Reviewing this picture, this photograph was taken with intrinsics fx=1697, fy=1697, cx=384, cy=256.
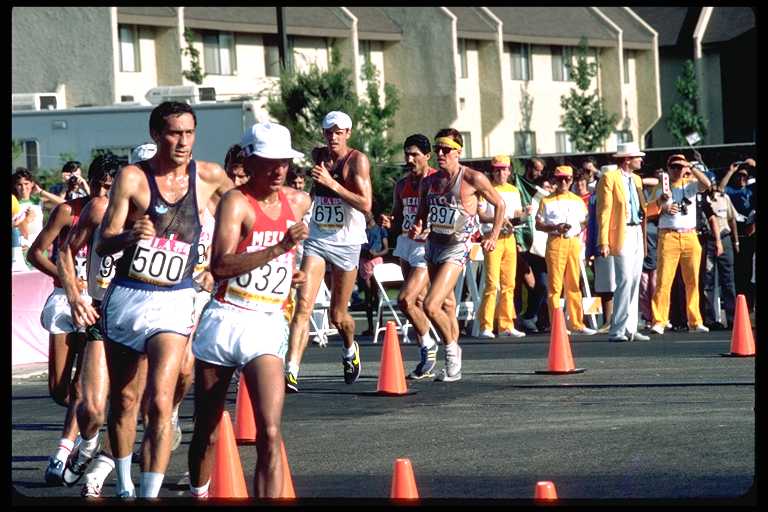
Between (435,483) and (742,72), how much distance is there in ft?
196

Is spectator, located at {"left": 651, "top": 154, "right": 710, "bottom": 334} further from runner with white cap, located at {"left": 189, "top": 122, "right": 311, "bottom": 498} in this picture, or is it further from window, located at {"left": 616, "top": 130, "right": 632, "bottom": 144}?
window, located at {"left": 616, "top": 130, "right": 632, "bottom": 144}

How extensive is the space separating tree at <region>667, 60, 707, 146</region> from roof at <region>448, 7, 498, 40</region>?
7.28 meters

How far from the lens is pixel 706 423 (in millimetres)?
11609

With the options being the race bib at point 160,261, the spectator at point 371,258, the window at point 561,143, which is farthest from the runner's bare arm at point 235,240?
the window at point 561,143

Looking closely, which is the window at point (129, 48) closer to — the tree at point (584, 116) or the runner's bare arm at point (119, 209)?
the tree at point (584, 116)

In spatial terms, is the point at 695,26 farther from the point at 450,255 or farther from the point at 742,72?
the point at 450,255

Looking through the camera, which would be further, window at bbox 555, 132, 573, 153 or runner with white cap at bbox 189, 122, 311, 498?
window at bbox 555, 132, 573, 153

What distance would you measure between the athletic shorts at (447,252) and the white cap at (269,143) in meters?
6.22

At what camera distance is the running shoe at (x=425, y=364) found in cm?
1541

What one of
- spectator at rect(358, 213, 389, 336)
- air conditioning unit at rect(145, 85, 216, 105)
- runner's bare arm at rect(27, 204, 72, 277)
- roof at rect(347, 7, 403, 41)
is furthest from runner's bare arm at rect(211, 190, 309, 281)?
roof at rect(347, 7, 403, 41)

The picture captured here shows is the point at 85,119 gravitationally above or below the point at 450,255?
above

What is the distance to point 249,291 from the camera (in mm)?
8531

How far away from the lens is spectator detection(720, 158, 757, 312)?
22219mm

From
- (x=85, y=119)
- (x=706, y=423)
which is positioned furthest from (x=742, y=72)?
(x=706, y=423)
